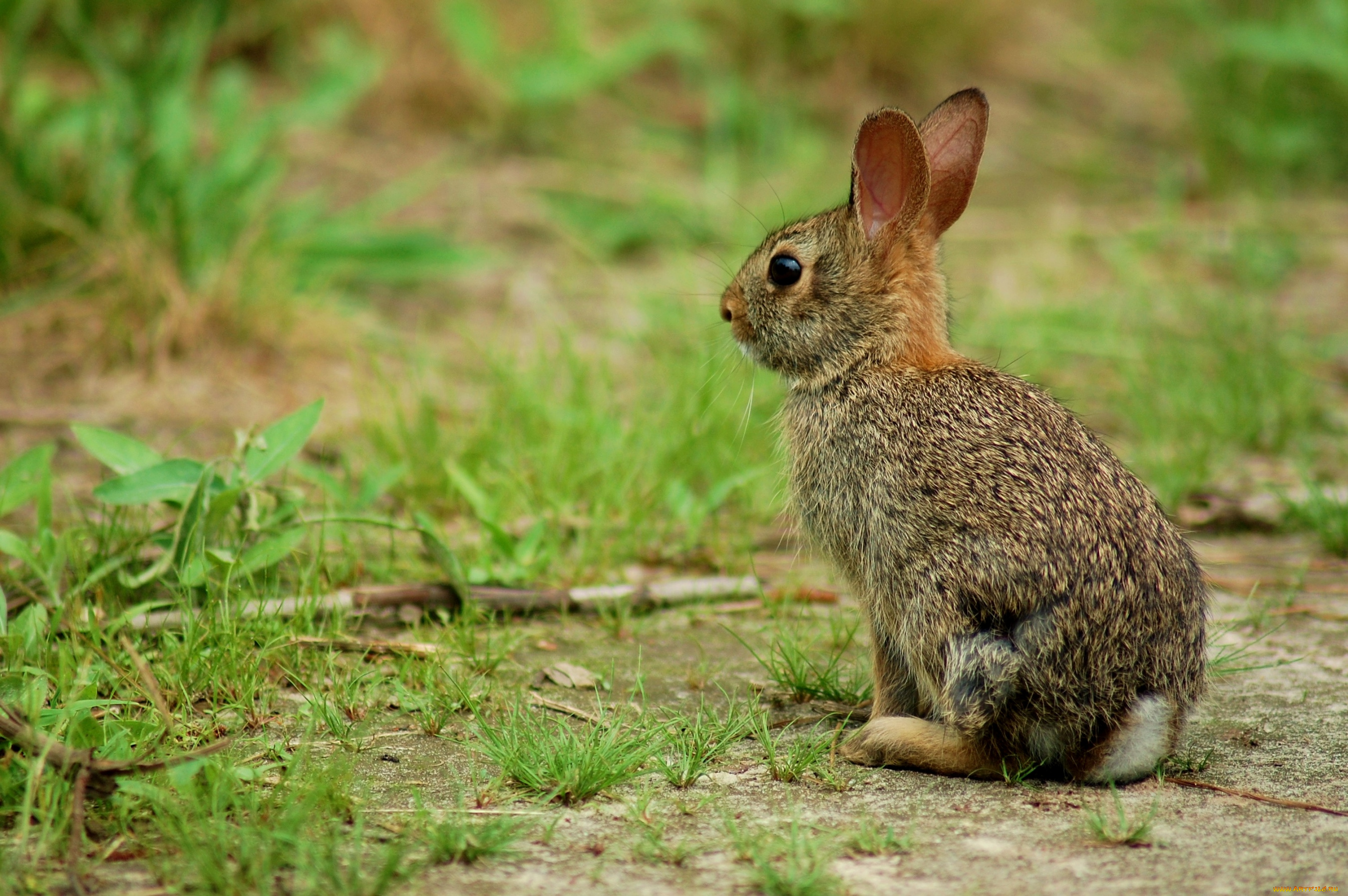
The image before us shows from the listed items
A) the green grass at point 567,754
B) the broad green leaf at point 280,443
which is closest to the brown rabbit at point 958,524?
the green grass at point 567,754

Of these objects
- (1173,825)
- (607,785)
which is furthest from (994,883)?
(607,785)

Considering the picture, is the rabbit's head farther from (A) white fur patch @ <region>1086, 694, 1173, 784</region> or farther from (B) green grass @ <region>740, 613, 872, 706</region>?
(A) white fur patch @ <region>1086, 694, 1173, 784</region>

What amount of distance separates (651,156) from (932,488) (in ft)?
18.4

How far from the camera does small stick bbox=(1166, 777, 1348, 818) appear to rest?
2791 mm

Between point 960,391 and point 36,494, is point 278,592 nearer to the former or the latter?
point 36,494

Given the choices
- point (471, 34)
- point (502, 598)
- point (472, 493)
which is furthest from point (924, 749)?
point (471, 34)

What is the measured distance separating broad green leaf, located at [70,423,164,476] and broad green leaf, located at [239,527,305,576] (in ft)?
1.13

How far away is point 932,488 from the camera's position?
3080 millimetres

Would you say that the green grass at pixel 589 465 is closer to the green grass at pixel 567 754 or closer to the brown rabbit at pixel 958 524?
the brown rabbit at pixel 958 524

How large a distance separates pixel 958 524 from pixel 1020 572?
0.17 m

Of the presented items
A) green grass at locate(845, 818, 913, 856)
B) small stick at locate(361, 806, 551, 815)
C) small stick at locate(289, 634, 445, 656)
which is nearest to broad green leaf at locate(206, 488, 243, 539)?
small stick at locate(289, 634, 445, 656)

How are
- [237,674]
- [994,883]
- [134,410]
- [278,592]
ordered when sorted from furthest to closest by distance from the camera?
[134,410] → [278,592] → [237,674] → [994,883]

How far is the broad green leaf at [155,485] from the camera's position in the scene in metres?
3.43

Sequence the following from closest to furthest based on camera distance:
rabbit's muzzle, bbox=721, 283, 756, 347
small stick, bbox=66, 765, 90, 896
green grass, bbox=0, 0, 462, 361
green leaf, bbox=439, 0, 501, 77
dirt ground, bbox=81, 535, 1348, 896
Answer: small stick, bbox=66, 765, 90, 896 → dirt ground, bbox=81, 535, 1348, 896 → rabbit's muzzle, bbox=721, 283, 756, 347 → green grass, bbox=0, 0, 462, 361 → green leaf, bbox=439, 0, 501, 77
